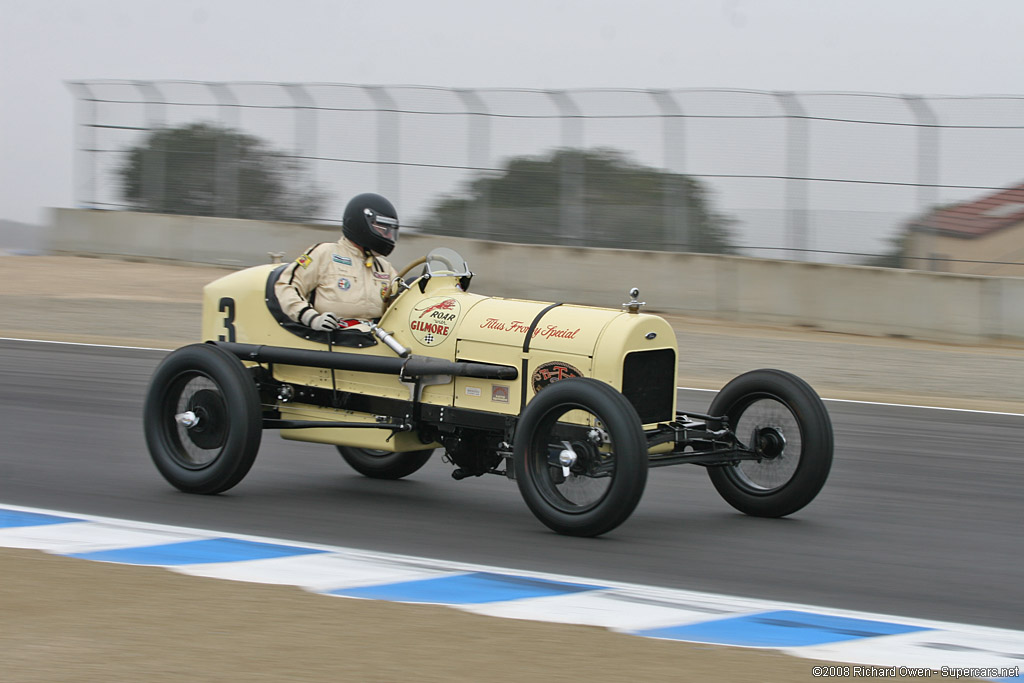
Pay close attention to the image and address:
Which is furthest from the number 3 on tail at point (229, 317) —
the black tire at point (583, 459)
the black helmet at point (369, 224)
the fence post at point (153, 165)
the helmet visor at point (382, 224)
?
the fence post at point (153, 165)

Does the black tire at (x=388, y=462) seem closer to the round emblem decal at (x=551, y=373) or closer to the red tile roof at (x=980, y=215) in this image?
the round emblem decal at (x=551, y=373)

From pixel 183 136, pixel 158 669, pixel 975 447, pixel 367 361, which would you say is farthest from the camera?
pixel 183 136

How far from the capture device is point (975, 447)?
31.0 ft

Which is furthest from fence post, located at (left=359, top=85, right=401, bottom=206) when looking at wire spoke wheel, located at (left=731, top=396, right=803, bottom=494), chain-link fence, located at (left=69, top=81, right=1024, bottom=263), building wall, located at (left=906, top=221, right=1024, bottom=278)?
wire spoke wheel, located at (left=731, top=396, right=803, bottom=494)

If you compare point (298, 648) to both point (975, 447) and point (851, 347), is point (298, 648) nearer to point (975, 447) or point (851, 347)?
point (975, 447)

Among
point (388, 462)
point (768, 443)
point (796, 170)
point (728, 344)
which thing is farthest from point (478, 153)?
point (768, 443)

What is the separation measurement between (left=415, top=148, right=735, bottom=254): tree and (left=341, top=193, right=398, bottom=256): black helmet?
11.6 m

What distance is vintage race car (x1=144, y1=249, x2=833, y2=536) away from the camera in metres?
6.10

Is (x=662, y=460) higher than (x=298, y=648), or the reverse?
(x=662, y=460)

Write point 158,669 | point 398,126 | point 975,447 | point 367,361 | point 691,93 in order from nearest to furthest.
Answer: point 158,669 → point 367,361 → point 975,447 → point 691,93 → point 398,126

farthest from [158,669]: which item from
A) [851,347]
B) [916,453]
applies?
[851,347]

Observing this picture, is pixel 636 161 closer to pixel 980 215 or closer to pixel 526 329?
pixel 980 215

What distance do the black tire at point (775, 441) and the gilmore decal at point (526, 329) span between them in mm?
1006

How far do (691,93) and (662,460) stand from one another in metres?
13.1
